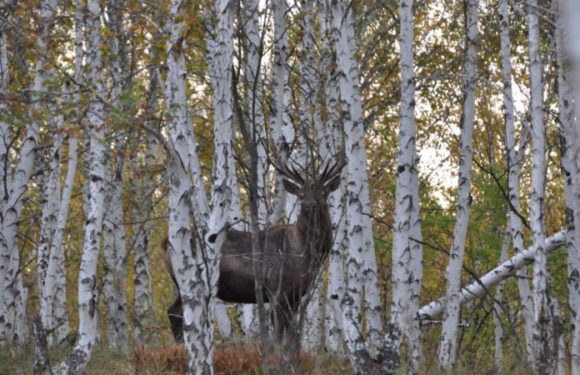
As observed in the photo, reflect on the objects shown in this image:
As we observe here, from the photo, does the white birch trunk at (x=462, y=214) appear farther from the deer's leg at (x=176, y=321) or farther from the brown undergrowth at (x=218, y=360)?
the deer's leg at (x=176, y=321)

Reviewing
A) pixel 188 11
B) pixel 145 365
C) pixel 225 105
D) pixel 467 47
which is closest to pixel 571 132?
pixel 467 47

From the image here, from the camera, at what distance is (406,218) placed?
8555 millimetres

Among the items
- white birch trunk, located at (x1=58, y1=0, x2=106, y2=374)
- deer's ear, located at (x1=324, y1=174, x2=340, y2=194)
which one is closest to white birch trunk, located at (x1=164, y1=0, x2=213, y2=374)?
white birch trunk, located at (x1=58, y1=0, x2=106, y2=374)

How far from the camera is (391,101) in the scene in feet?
61.8

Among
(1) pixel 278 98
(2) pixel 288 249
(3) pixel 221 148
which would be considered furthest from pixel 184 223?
(1) pixel 278 98

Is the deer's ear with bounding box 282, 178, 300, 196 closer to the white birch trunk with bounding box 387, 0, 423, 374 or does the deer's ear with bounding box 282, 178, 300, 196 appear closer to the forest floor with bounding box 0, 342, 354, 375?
the white birch trunk with bounding box 387, 0, 423, 374

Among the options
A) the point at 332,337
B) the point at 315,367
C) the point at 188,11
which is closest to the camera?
the point at 188,11

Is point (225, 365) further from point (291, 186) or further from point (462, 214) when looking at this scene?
point (462, 214)

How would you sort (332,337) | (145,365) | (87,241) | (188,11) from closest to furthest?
(188,11) < (145,365) < (87,241) < (332,337)

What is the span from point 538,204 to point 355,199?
86.6 inches

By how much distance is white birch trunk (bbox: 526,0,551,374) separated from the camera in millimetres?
6965

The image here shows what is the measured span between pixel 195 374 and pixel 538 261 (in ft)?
10.4

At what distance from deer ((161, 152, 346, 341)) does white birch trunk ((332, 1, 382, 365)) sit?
1.96 feet

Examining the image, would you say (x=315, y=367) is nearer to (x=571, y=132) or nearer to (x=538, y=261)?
(x=538, y=261)
